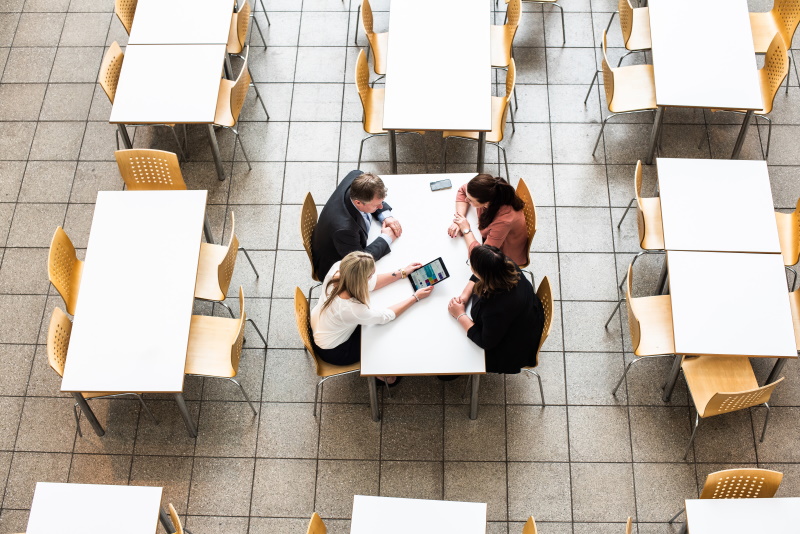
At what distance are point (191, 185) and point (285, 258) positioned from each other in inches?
42.4

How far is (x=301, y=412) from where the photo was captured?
211 inches

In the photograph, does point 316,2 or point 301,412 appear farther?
point 316,2

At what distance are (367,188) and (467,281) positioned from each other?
2.72ft

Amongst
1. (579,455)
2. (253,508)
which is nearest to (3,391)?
(253,508)

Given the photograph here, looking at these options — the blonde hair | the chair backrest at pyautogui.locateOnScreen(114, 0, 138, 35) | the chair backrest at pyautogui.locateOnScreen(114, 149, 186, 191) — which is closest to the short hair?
the blonde hair

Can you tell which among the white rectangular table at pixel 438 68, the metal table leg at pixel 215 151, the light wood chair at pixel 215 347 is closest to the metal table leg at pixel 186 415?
the light wood chair at pixel 215 347

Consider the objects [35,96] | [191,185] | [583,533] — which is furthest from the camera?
[35,96]

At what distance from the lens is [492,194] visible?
4879 mm

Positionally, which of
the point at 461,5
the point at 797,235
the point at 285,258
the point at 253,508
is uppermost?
the point at 461,5

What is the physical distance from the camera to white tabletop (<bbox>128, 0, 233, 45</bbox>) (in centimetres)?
619

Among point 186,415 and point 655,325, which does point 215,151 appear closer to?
point 186,415

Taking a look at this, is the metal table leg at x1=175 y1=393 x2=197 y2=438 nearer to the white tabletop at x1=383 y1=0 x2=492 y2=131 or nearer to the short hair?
the short hair

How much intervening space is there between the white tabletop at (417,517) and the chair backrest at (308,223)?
5.62 ft

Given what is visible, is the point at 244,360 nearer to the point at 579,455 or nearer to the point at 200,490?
the point at 200,490
